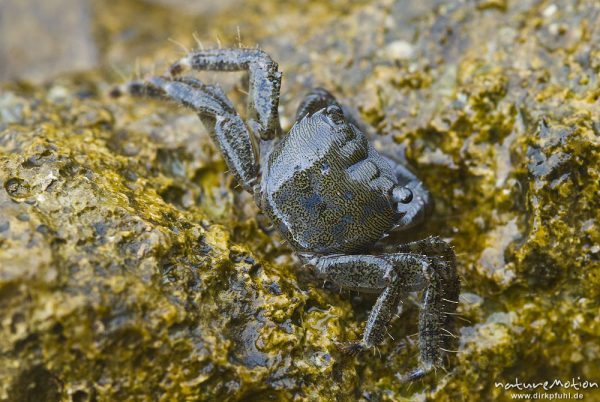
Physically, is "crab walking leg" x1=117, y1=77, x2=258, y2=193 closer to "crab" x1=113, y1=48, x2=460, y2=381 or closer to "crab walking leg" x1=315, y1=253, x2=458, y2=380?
"crab" x1=113, y1=48, x2=460, y2=381

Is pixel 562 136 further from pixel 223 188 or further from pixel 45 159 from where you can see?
pixel 45 159

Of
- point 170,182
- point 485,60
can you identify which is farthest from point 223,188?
point 485,60

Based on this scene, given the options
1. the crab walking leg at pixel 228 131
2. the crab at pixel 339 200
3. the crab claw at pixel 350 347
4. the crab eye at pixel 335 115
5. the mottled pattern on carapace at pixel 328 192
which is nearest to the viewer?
the crab claw at pixel 350 347

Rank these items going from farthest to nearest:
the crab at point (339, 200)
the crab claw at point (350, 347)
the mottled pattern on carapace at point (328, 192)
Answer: the mottled pattern on carapace at point (328, 192) → the crab at point (339, 200) → the crab claw at point (350, 347)

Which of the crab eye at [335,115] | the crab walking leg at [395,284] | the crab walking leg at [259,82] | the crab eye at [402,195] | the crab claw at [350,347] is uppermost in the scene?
the crab walking leg at [259,82]

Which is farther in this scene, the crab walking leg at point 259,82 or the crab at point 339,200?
the crab walking leg at point 259,82

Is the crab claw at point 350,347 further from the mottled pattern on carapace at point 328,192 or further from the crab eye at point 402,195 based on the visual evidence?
the crab eye at point 402,195

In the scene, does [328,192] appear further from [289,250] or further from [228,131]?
[228,131]

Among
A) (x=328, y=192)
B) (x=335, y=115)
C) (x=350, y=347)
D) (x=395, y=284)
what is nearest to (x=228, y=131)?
(x=335, y=115)

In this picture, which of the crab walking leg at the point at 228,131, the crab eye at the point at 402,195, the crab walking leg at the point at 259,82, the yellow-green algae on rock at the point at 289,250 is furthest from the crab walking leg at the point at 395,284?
the crab walking leg at the point at 259,82
